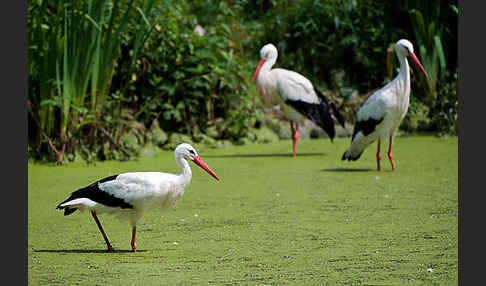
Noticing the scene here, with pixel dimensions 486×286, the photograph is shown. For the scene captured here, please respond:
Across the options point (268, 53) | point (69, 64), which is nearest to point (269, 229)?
point (69, 64)

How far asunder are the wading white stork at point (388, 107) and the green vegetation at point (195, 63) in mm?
1915

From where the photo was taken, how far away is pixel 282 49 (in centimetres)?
995

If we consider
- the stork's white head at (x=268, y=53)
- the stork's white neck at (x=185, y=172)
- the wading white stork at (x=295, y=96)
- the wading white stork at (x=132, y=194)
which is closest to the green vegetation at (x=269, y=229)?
the wading white stork at (x=132, y=194)

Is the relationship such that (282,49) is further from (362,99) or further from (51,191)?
(51,191)

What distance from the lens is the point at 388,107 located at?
18.4 feet

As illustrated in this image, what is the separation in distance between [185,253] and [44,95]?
3.37 meters

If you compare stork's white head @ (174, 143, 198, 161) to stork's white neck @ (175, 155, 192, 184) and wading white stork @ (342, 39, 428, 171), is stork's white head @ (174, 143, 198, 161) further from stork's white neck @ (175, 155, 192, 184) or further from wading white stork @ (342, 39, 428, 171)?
wading white stork @ (342, 39, 428, 171)

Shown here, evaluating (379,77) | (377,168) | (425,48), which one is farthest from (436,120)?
(377,168)

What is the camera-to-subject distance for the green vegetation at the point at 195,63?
6.12 meters

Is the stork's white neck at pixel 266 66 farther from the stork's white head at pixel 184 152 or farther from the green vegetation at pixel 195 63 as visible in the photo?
the stork's white head at pixel 184 152

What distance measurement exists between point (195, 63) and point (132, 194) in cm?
473

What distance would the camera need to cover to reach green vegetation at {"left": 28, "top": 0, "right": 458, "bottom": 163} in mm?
6125

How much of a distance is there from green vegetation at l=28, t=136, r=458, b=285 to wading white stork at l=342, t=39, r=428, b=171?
331 millimetres

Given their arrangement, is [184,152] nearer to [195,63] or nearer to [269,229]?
[269,229]
